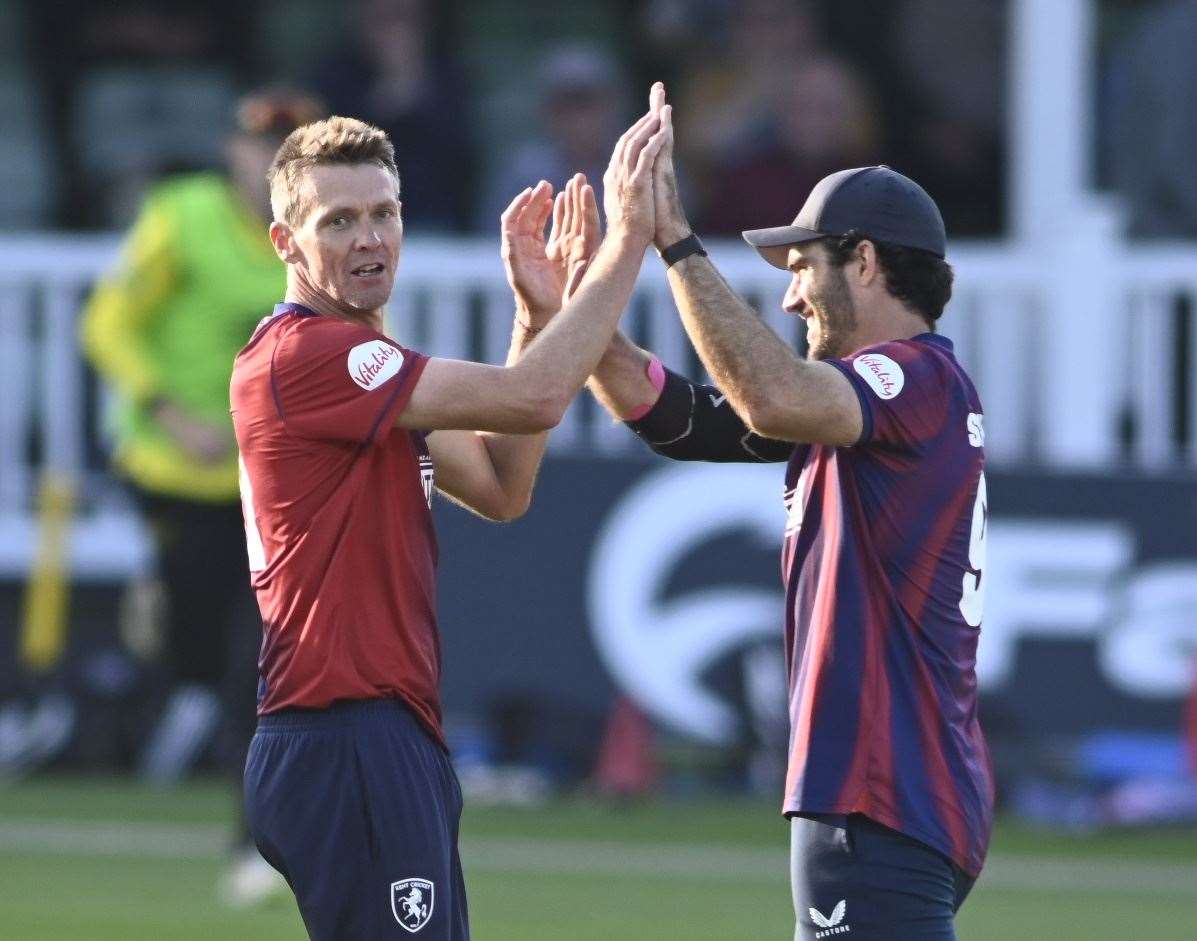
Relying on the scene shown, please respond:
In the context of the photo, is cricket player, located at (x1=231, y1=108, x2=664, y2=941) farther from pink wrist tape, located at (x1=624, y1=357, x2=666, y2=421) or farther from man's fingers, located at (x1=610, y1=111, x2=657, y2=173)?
pink wrist tape, located at (x1=624, y1=357, x2=666, y2=421)

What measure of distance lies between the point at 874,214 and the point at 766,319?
6557 millimetres

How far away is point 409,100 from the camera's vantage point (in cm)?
1241

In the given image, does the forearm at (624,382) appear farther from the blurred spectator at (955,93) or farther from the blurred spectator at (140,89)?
the blurred spectator at (955,93)

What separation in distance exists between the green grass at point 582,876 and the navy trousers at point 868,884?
3174mm

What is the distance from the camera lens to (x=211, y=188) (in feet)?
29.6

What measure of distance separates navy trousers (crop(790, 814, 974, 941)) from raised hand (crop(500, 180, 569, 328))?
3.85 ft

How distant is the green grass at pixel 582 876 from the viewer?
8008 mm

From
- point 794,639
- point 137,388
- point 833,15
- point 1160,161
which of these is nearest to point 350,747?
point 794,639

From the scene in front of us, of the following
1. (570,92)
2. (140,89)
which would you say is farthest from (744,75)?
(140,89)

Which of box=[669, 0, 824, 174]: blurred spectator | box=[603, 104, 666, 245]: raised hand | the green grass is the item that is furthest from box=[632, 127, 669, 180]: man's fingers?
box=[669, 0, 824, 174]: blurred spectator

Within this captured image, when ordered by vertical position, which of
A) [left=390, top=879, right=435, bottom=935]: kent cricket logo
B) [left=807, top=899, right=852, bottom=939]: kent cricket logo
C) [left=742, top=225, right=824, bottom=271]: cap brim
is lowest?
[left=807, top=899, right=852, bottom=939]: kent cricket logo

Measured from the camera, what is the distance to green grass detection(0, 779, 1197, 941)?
8008mm

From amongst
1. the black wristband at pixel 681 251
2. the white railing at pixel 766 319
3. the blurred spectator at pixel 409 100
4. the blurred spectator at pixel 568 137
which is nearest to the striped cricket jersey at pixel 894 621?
the black wristband at pixel 681 251

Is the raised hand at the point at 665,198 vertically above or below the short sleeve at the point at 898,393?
above
